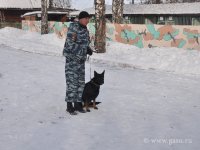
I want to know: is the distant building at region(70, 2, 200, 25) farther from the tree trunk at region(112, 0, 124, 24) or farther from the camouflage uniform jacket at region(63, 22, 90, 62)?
the camouflage uniform jacket at region(63, 22, 90, 62)

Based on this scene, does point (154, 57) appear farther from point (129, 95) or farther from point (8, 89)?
point (8, 89)

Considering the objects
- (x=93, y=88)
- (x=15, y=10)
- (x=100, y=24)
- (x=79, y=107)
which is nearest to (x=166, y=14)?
(x=100, y=24)

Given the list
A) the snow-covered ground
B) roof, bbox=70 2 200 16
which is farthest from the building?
the snow-covered ground

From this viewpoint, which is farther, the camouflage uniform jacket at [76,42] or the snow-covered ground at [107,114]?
the camouflage uniform jacket at [76,42]

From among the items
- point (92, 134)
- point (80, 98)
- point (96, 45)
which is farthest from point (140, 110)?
point (96, 45)

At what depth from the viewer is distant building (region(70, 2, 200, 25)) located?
33.0 meters

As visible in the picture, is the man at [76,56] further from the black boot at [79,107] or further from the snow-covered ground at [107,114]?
the snow-covered ground at [107,114]

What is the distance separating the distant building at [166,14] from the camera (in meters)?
33.0

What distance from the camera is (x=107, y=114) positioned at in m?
7.64

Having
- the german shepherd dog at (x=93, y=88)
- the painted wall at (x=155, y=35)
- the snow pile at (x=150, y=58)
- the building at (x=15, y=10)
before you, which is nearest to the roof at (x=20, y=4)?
the building at (x=15, y=10)

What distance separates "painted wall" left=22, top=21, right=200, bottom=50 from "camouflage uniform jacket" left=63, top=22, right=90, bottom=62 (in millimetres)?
11853

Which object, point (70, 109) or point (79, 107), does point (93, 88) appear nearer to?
point (79, 107)

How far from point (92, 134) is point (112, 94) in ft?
11.2

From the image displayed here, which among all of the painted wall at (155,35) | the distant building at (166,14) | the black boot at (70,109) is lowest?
the black boot at (70,109)
